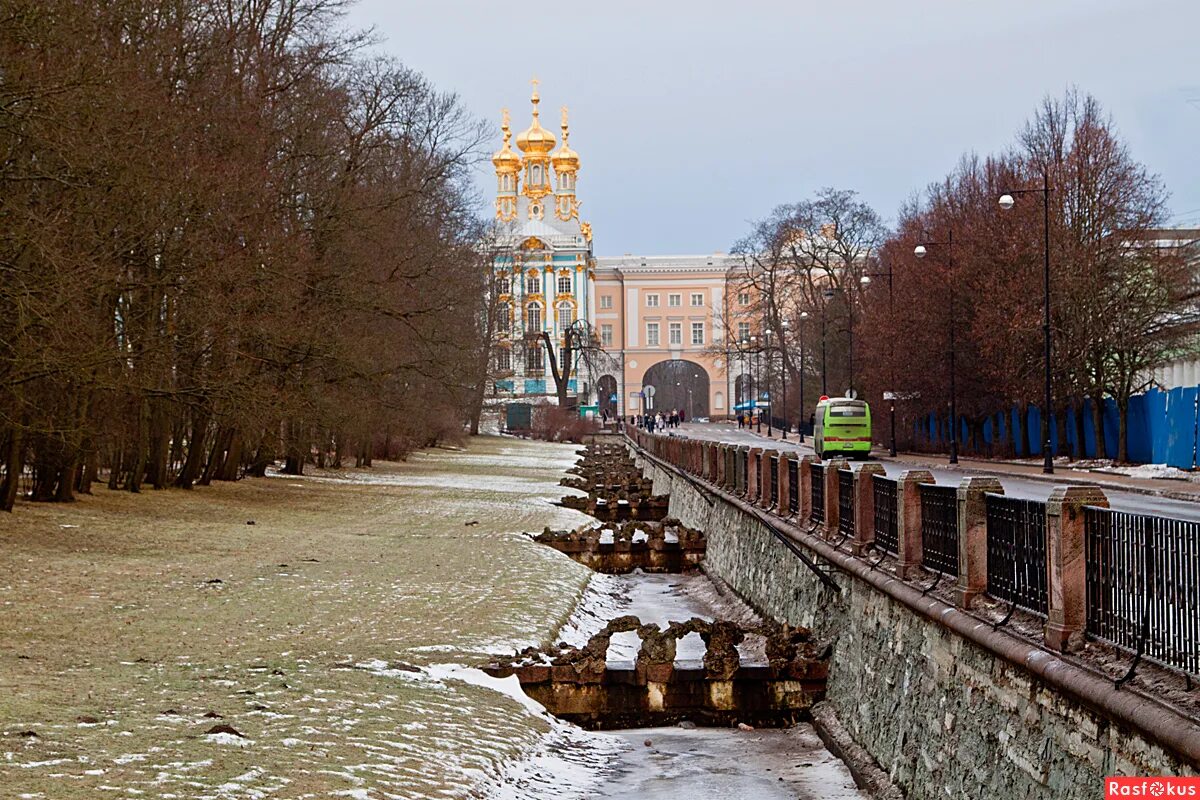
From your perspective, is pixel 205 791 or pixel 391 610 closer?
pixel 205 791

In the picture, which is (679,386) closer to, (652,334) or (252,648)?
(652,334)

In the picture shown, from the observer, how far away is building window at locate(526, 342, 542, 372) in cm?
8481

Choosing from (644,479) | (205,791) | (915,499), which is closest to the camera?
(205,791)

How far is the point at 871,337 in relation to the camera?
219ft

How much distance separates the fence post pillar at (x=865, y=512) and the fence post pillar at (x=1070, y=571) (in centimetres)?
650

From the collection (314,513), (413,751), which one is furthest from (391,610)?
(314,513)

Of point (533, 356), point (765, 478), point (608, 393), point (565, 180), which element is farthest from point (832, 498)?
point (565, 180)

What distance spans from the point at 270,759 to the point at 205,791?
104cm

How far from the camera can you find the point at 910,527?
13508 mm

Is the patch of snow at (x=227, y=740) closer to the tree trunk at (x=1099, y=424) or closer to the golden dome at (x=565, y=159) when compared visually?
the tree trunk at (x=1099, y=424)

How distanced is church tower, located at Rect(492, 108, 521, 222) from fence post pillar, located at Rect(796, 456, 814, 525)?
129376mm

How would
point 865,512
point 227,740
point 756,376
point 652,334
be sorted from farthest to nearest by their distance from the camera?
point 652,334
point 756,376
point 865,512
point 227,740

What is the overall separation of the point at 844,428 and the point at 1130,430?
1215cm

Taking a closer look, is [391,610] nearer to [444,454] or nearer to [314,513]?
[314,513]
